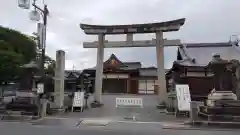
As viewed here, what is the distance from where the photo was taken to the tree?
26.0 metres

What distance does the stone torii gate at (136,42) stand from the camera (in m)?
19.4

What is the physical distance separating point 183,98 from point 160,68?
4.55m

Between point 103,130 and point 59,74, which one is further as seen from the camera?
point 59,74

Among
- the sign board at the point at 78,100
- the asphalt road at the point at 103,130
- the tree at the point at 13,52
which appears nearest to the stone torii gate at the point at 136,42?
the sign board at the point at 78,100

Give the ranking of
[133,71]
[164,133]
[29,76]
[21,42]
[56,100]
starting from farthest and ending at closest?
[133,71], [21,42], [56,100], [29,76], [164,133]

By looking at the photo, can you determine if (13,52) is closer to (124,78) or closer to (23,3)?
(23,3)

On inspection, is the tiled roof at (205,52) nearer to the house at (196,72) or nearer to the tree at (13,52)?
the house at (196,72)

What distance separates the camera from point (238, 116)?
40.1ft

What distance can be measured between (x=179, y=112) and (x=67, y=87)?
12599 mm

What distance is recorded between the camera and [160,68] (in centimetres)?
1948

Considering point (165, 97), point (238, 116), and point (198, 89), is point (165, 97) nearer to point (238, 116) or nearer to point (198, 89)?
point (198, 89)

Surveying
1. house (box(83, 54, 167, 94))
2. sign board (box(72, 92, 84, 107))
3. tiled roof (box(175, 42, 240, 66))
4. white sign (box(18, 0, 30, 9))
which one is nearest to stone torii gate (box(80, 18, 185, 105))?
sign board (box(72, 92, 84, 107))

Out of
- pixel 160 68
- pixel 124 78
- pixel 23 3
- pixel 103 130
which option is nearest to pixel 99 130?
pixel 103 130

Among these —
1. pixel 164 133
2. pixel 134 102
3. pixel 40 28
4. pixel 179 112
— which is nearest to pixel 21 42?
pixel 40 28
